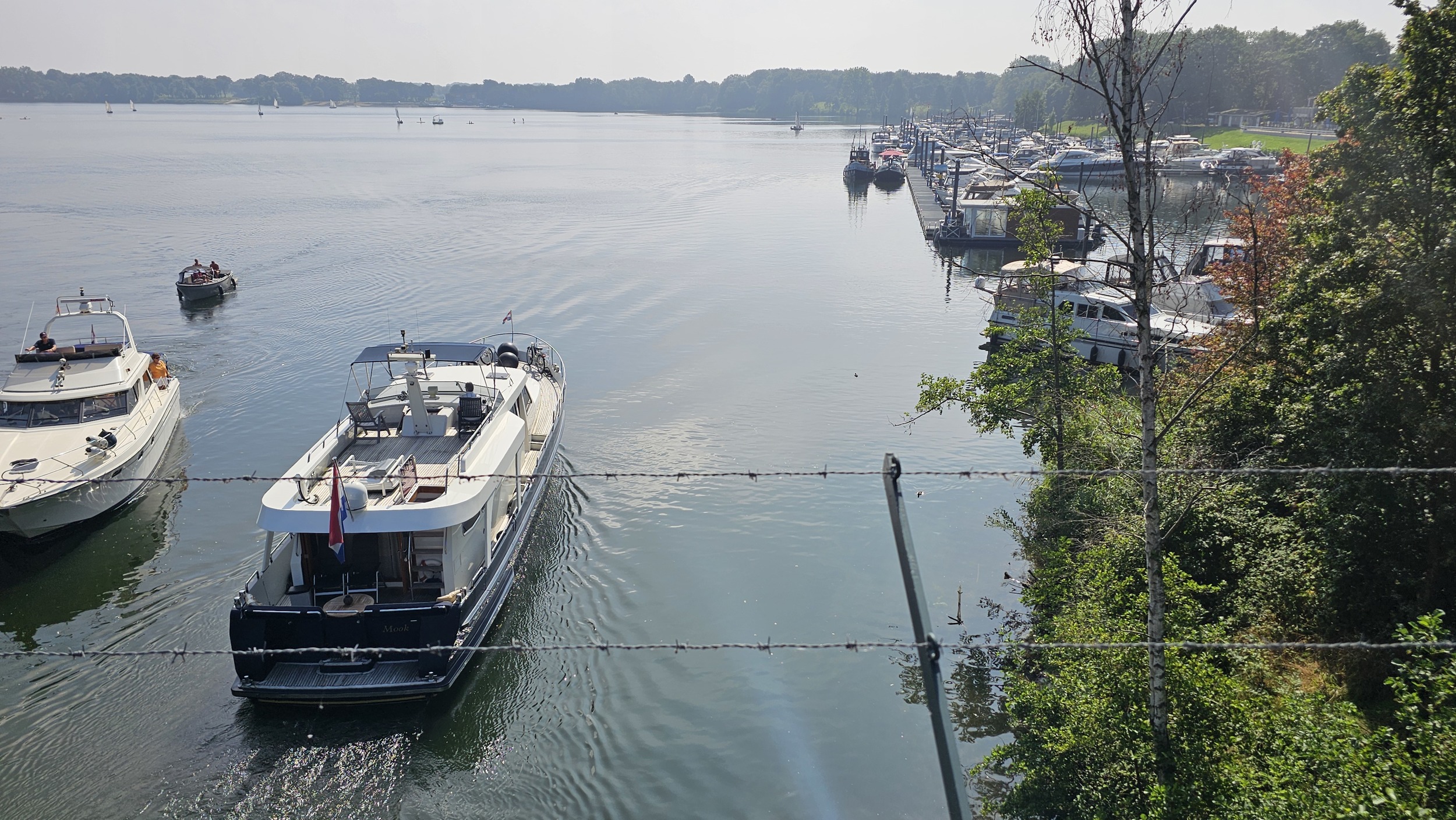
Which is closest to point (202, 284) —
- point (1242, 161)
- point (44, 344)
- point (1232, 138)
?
point (44, 344)

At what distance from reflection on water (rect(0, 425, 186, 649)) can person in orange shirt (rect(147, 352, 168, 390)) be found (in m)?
4.96

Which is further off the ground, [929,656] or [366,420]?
[929,656]

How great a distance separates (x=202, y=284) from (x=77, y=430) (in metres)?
26.3

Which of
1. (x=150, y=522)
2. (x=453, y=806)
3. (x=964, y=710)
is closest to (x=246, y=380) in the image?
(x=150, y=522)

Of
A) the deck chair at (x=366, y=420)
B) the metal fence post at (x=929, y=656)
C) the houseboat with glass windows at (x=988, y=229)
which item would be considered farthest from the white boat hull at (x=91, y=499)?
the houseboat with glass windows at (x=988, y=229)

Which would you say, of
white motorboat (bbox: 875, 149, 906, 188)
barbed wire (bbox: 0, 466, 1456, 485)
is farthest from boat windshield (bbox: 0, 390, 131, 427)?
white motorboat (bbox: 875, 149, 906, 188)

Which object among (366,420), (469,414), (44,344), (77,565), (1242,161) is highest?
(1242,161)

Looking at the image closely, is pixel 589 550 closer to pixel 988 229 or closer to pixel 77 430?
pixel 77 430

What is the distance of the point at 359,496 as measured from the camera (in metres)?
15.6

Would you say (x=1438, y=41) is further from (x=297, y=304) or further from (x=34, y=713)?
(x=297, y=304)

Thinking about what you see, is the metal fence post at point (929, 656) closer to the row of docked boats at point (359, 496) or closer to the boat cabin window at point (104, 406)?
the row of docked boats at point (359, 496)

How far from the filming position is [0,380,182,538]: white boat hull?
797 inches

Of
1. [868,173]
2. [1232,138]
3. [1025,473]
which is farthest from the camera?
[1232,138]

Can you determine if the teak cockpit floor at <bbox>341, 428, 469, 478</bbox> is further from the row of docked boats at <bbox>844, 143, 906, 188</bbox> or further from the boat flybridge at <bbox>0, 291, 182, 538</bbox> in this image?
the row of docked boats at <bbox>844, 143, 906, 188</bbox>
